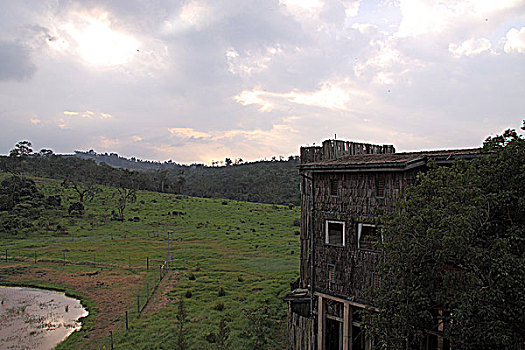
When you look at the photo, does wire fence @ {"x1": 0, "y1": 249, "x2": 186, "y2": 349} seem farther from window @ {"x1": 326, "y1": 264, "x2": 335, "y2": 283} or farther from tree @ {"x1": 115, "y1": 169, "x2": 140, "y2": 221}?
tree @ {"x1": 115, "y1": 169, "x2": 140, "y2": 221}

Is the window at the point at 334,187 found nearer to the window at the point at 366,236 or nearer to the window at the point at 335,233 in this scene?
the window at the point at 335,233

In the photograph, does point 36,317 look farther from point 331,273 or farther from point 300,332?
point 331,273

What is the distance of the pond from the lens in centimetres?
2125

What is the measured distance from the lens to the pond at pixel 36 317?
21.2 m

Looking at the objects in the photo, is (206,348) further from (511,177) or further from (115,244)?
(115,244)

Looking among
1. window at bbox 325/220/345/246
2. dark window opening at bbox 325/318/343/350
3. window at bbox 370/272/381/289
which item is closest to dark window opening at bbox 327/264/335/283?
window at bbox 325/220/345/246

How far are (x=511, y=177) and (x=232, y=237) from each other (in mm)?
47571

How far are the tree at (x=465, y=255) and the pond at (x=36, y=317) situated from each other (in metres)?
18.7

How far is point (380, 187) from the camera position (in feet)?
50.5

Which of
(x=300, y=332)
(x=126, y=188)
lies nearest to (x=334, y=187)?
(x=300, y=332)

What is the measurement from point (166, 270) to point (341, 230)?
78.1 ft

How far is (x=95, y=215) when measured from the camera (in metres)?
68.1

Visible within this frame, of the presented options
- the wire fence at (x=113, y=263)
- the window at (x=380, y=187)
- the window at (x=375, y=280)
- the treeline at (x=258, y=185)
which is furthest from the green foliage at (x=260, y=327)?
the treeline at (x=258, y=185)

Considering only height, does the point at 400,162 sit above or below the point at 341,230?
above
